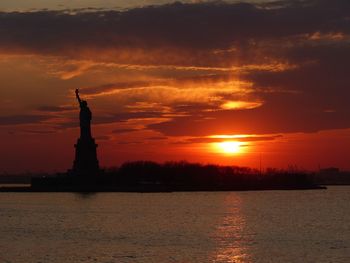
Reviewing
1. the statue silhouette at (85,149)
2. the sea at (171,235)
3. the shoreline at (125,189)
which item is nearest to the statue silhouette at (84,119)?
the statue silhouette at (85,149)

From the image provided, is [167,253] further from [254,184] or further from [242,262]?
[254,184]

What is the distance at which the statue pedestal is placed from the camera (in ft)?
356

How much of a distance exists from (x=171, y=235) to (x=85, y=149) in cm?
5323

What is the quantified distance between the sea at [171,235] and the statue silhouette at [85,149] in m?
20.9

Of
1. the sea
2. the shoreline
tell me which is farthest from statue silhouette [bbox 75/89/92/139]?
the sea

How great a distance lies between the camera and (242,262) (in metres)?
42.7

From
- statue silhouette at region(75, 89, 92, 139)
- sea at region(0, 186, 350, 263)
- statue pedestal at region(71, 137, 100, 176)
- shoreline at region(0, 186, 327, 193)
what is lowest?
sea at region(0, 186, 350, 263)

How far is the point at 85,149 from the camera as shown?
356 feet

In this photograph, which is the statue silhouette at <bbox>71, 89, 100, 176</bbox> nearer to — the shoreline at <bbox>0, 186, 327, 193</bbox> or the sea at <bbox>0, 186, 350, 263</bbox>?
the shoreline at <bbox>0, 186, 327, 193</bbox>

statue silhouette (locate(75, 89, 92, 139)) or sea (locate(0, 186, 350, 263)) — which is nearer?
sea (locate(0, 186, 350, 263))

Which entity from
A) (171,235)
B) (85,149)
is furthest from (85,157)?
(171,235)

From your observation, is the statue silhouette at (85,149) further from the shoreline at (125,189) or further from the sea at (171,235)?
the sea at (171,235)

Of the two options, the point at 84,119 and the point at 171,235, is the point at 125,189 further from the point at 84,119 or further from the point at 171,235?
the point at 171,235

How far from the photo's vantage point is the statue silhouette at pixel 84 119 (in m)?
109
